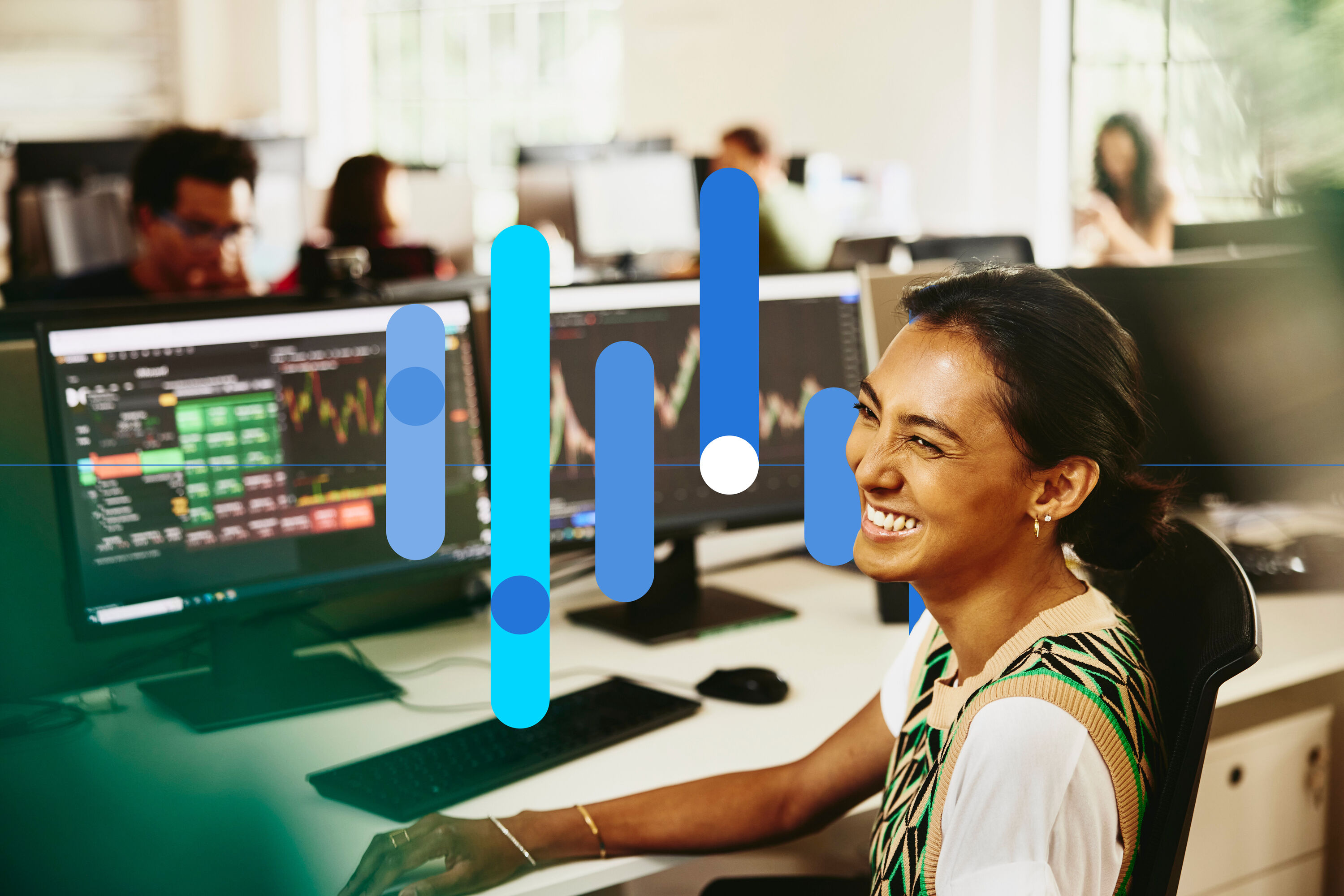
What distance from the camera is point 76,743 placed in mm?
1266

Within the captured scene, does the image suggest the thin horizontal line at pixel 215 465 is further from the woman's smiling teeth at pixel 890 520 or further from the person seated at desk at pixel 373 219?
the person seated at desk at pixel 373 219

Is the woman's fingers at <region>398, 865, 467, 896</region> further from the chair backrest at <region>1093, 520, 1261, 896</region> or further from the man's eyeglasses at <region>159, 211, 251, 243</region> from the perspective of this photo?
the man's eyeglasses at <region>159, 211, 251, 243</region>

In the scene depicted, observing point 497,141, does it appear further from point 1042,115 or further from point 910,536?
point 910,536

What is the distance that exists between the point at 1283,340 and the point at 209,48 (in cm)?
722

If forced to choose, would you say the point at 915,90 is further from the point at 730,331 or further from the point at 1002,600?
the point at 1002,600

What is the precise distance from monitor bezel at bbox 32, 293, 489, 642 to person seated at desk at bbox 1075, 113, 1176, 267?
9.73ft

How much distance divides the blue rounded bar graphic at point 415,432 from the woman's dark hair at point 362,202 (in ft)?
7.84

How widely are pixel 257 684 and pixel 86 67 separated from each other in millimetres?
7051

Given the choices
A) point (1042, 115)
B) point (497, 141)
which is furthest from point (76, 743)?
point (497, 141)

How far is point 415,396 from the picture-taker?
1.46 metres

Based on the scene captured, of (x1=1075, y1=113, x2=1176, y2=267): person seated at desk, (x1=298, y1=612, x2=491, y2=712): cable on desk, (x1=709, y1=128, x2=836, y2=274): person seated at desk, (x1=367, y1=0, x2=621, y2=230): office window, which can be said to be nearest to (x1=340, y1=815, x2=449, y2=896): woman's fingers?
(x1=298, y1=612, x2=491, y2=712): cable on desk

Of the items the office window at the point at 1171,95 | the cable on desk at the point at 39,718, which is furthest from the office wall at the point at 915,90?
the cable on desk at the point at 39,718

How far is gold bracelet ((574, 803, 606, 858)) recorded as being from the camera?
1.09m

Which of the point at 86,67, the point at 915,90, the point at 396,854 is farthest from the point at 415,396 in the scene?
the point at 86,67
